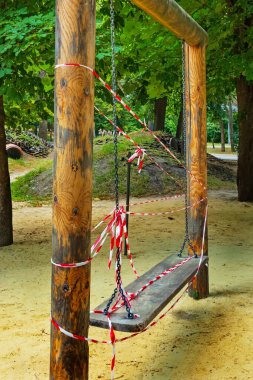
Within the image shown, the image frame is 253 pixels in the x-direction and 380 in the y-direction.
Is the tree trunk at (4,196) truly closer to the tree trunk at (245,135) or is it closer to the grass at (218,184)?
the tree trunk at (245,135)

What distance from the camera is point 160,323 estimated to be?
4.45 meters

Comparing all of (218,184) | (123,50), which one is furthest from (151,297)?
(218,184)

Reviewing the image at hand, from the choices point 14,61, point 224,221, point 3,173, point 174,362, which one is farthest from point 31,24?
point 224,221

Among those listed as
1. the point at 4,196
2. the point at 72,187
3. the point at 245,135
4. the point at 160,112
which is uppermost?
the point at 160,112

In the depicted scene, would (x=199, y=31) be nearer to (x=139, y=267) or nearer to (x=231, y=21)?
(x=139, y=267)

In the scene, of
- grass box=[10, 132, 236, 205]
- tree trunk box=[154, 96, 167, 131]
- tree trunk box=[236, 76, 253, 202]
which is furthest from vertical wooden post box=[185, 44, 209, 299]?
tree trunk box=[154, 96, 167, 131]

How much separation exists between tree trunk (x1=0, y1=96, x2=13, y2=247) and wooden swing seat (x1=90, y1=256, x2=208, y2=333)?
3.98 m

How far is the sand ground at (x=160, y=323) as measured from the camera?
354 centimetres

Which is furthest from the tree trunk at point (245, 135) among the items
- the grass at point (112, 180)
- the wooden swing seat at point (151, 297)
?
the wooden swing seat at point (151, 297)

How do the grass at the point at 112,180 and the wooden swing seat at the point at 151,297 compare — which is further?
the grass at the point at 112,180

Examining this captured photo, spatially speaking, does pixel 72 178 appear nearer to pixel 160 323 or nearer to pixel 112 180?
pixel 160 323

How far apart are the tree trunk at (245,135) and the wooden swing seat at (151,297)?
6.95 meters

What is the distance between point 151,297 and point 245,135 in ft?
27.8

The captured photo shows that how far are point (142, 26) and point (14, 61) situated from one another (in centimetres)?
422
